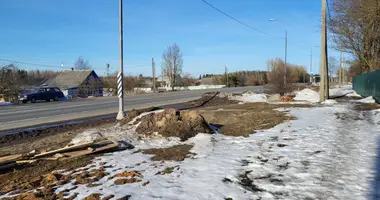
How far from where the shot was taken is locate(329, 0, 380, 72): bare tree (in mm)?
15879

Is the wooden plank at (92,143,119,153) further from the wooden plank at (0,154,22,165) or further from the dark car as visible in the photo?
the dark car

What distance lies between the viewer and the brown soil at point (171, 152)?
6785 millimetres

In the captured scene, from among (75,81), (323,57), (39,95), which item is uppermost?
(323,57)

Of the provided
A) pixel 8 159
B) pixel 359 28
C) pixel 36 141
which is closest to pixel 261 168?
pixel 8 159

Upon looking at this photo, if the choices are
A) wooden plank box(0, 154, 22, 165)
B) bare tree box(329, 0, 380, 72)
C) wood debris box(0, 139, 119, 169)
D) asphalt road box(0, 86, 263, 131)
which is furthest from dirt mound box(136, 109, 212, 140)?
bare tree box(329, 0, 380, 72)

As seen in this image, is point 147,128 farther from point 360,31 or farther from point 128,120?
point 360,31

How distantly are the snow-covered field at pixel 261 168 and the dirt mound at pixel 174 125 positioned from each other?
18.3 inches

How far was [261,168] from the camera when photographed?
18.8 feet

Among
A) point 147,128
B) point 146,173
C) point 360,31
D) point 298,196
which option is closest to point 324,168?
point 298,196

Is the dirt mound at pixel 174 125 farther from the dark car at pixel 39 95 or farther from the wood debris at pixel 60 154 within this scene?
the dark car at pixel 39 95

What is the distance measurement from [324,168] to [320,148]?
5.56 ft

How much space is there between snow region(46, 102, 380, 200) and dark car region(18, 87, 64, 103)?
28129 mm

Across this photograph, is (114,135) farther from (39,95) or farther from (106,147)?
(39,95)

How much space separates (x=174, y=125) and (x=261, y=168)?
13.8 ft
